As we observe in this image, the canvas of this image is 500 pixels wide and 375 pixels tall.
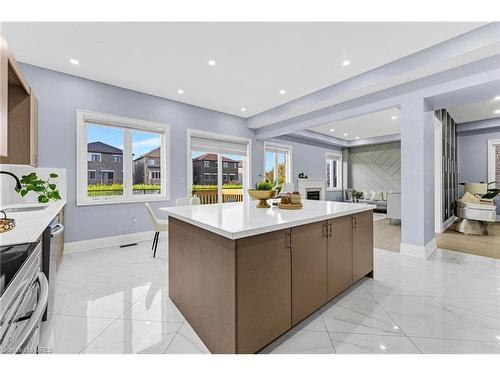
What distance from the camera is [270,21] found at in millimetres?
2293

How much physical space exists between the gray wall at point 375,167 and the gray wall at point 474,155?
5.82 ft

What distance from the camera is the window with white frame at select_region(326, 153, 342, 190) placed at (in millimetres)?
9180

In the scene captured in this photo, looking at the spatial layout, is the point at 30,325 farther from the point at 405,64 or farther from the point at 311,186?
the point at 311,186

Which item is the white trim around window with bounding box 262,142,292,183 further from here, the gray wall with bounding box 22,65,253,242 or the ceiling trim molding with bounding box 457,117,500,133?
the ceiling trim molding with bounding box 457,117,500,133

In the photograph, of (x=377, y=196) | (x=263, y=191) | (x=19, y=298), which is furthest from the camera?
(x=377, y=196)

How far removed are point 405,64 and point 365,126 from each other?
3.76 meters

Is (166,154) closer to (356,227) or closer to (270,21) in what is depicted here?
(270,21)

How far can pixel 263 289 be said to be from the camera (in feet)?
4.35

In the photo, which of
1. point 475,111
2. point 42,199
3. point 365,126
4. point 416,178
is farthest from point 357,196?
point 42,199

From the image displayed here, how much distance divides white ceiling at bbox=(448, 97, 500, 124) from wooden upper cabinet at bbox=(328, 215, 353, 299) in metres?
4.91

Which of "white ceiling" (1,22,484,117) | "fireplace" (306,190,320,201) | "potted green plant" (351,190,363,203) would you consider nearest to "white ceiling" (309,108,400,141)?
"fireplace" (306,190,320,201)

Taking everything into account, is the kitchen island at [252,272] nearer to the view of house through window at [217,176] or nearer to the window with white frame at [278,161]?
the view of house through window at [217,176]

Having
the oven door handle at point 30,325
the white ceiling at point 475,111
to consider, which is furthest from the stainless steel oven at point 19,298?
the white ceiling at point 475,111
